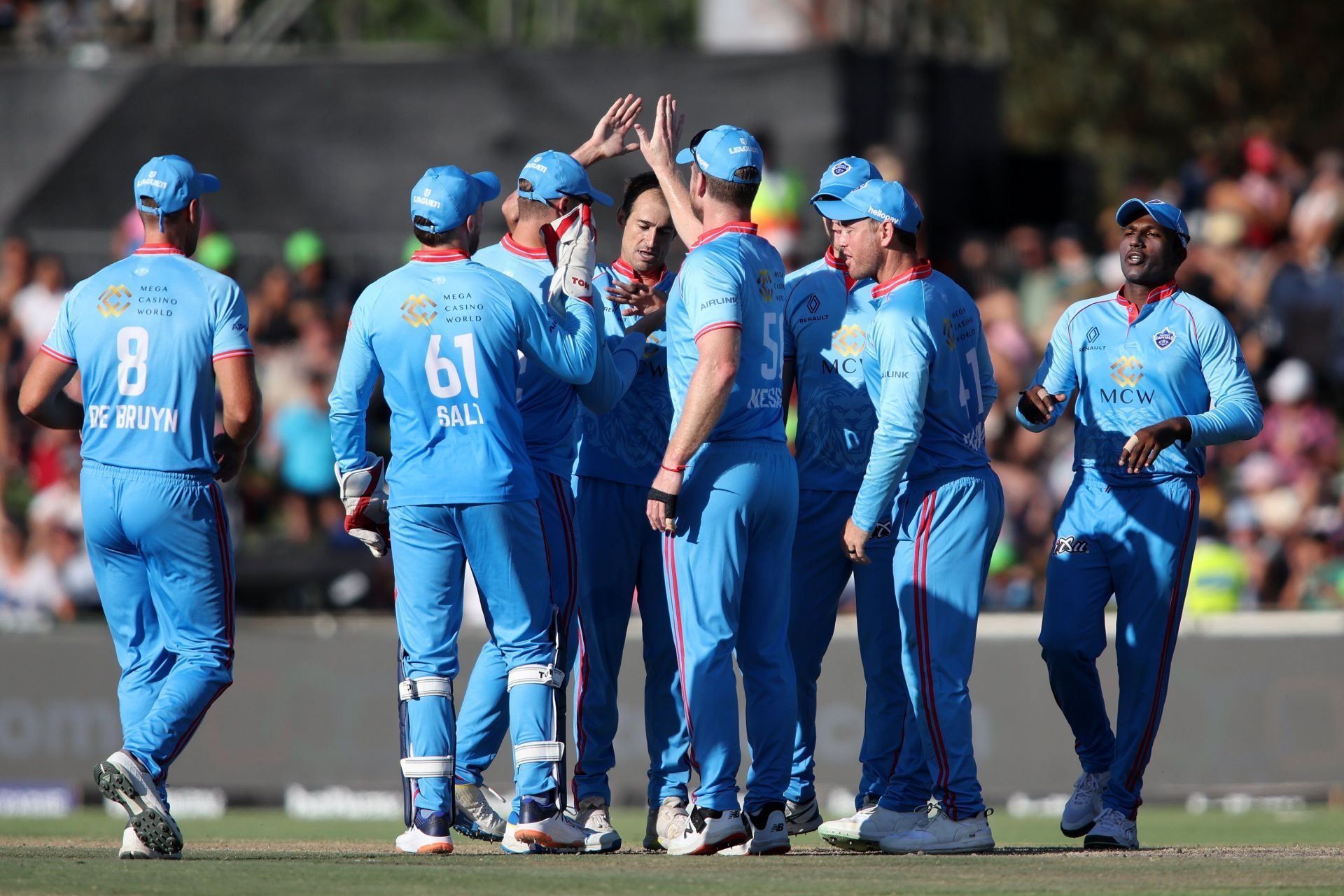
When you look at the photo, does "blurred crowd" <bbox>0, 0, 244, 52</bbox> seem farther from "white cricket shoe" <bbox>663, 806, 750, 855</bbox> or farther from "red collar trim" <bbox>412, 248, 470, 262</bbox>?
"white cricket shoe" <bbox>663, 806, 750, 855</bbox>

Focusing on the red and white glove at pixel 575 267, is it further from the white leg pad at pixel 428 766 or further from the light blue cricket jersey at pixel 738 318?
the white leg pad at pixel 428 766

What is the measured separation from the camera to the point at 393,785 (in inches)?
531

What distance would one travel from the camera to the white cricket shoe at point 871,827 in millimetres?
7910

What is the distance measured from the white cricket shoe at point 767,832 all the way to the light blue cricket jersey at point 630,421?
57.4 inches

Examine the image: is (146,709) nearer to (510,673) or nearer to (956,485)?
(510,673)

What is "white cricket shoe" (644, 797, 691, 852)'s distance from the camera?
7.74 m

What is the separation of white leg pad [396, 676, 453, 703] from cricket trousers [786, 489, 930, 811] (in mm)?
1575

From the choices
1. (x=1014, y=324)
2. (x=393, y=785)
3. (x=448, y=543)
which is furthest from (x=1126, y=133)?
(x=448, y=543)

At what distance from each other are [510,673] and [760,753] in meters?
1.03

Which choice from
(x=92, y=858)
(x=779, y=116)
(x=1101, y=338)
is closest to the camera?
(x=92, y=858)

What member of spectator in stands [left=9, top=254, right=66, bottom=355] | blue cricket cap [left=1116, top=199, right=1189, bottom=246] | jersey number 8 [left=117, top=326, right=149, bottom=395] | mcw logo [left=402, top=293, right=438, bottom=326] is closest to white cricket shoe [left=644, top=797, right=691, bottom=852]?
mcw logo [left=402, top=293, right=438, bottom=326]

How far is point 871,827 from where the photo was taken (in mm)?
7961

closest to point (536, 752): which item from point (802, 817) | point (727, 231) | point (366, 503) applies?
point (366, 503)

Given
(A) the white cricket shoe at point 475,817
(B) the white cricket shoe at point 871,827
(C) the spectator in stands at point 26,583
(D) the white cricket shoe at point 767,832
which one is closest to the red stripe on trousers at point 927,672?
(B) the white cricket shoe at point 871,827
